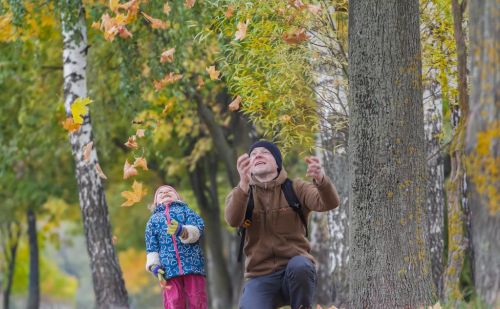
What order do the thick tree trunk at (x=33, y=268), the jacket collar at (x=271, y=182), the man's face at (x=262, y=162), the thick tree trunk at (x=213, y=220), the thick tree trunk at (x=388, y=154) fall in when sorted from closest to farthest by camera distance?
the thick tree trunk at (x=388, y=154) → the man's face at (x=262, y=162) → the jacket collar at (x=271, y=182) → the thick tree trunk at (x=213, y=220) → the thick tree trunk at (x=33, y=268)

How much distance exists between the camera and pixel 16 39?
1730 centimetres

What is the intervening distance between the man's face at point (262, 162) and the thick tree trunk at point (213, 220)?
18.4 metres

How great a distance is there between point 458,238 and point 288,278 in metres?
2.44

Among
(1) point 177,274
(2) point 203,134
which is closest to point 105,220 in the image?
(1) point 177,274

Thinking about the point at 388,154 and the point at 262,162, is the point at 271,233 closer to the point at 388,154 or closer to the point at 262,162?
the point at 262,162

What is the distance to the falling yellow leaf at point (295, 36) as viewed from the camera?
10.5 metres

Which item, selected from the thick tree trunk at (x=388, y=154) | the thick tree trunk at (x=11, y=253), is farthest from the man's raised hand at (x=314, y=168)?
the thick tree trunk at (x=11, y=253)

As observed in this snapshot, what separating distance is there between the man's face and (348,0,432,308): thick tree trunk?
687 millimetres

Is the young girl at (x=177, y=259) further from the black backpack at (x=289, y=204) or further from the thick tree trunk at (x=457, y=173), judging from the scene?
the thick tree trunk at (x=457, y=173)

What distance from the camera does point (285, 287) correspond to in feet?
29.2

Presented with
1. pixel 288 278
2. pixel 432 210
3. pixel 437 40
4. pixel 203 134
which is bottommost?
pixel 288 278

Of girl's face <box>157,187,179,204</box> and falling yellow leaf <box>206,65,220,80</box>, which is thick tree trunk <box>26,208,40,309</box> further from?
girl's face <box>157,187,179,204</box>

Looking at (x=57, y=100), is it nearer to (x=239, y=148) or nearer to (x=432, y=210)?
(x=239, y=148)

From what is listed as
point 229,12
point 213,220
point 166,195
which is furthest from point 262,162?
point 213,220
